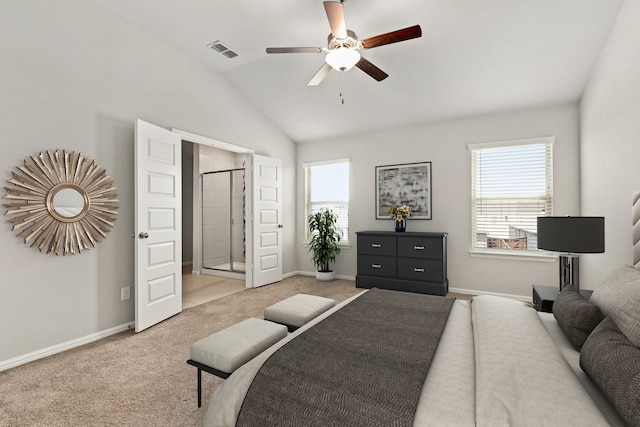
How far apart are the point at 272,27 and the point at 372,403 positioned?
3.49 meters

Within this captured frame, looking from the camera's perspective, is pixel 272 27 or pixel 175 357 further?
pixel 272 27

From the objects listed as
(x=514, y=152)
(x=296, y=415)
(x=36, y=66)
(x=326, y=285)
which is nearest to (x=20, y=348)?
(x=36, y=66)

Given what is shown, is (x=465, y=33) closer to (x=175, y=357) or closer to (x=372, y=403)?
(x=372, y=403)

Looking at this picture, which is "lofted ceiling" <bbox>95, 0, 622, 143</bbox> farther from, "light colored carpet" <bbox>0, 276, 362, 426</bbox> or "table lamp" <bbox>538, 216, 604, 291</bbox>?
"light colored carpet" <bbox>0, 276, 362, 426</bbox>

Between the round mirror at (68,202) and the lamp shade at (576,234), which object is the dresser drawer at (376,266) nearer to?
the lamp shade at (576,234)

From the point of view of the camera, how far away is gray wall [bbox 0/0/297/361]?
2.42 m

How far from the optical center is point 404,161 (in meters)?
4.87

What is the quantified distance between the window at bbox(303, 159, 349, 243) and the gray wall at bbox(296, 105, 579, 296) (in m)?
0.14

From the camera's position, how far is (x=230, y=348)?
5.57ft

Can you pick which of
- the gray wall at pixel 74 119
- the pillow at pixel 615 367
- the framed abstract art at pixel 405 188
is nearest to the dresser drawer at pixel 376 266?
the framed abstract art at pixel 405 188

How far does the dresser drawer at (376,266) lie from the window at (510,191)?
1.21 metres

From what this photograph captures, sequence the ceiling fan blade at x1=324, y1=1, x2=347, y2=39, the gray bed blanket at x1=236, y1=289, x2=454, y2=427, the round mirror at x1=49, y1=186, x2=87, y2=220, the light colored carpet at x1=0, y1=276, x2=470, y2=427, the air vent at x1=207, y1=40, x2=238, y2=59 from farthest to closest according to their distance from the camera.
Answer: the air vent at x1=207, y1=40, x2=238, y2=59, the round mirror at x1=49, y1=186, x2=87, y2=220, the ceiling fan blade at x1=324, y1=1, x2=347, y2=39, the light colored carpet at x1=0, y1=276, x2=470, y2=427, the gray bed blanket at x1=236, y1=289, x2=454, y2=427

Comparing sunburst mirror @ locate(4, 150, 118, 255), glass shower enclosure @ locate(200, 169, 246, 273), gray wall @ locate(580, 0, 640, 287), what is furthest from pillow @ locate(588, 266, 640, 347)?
glass shower enclosure @ locate(200, 169, 246, 273)

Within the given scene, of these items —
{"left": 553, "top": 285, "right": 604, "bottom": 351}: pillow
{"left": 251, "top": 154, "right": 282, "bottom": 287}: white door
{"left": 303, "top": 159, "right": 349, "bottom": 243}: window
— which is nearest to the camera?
{"left": 553, "top": 285, "right": 604, "bottom": 351}: pillow
